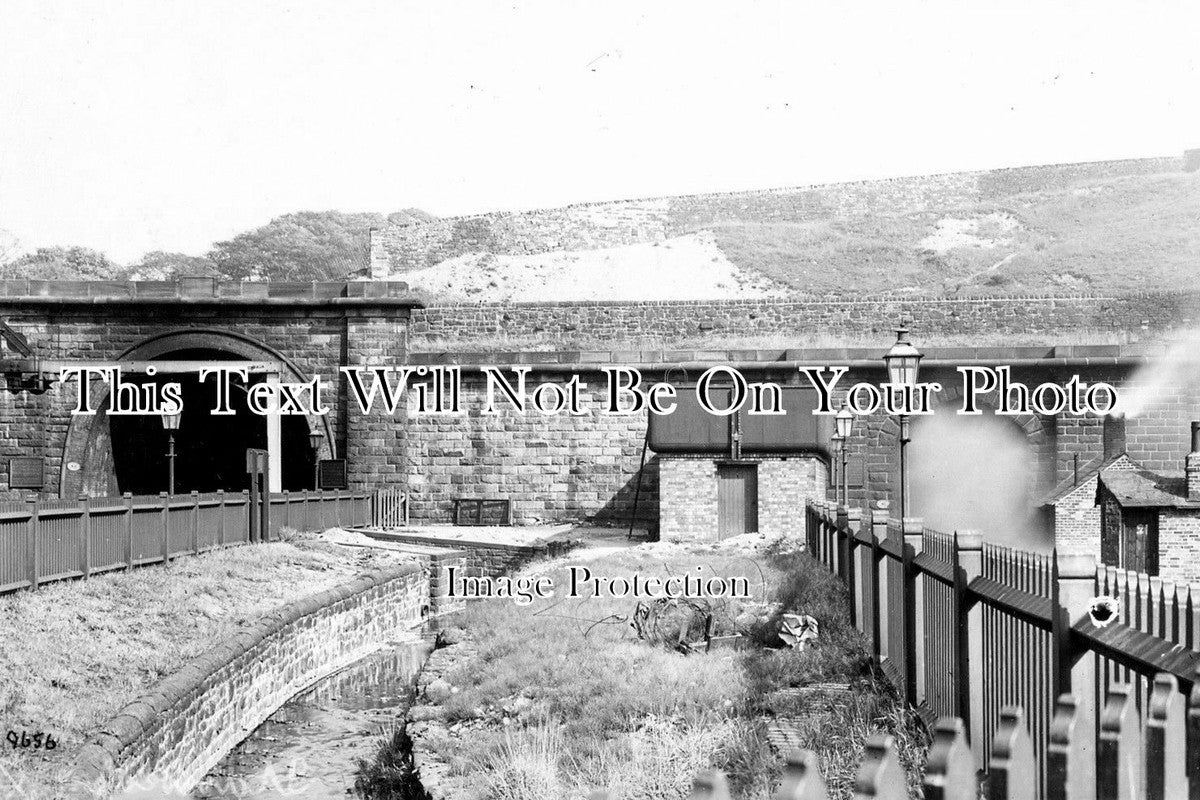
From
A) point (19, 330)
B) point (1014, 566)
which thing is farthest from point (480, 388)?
point (1014, 566)

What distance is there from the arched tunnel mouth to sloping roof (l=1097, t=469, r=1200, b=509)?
1784 cm

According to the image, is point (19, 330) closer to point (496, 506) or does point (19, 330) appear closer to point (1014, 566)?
point (496, 506)

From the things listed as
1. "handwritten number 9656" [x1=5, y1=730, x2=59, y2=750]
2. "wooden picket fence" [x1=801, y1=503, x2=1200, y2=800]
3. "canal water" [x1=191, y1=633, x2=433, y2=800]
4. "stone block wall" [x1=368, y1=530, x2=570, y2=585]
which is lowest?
"canal water" [x1=191, y1=633, x2=433, y2=800]

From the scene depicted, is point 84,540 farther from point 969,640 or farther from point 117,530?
point 969,640

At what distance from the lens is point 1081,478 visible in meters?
30.2

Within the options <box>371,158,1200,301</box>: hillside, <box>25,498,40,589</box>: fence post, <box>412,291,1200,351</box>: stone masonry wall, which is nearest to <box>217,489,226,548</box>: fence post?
<box>25,498,40,589</box>: fence post

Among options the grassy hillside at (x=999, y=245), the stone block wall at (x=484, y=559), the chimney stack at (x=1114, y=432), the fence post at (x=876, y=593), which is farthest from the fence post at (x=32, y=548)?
the grassy hillside at (x=999, y=245)

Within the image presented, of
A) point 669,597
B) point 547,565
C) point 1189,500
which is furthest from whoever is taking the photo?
point 1189,500

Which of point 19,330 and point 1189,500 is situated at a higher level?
point 19,330

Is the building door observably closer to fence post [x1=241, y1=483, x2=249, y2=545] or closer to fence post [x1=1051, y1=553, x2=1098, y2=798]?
fence post [x1=241, y1=483, x2=249, y2=545]

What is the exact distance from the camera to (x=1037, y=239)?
60094 mm

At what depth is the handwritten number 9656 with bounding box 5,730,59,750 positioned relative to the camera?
8.34 meters

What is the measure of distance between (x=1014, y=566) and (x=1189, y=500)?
2005cm

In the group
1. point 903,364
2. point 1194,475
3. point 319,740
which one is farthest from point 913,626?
point 1194,475
